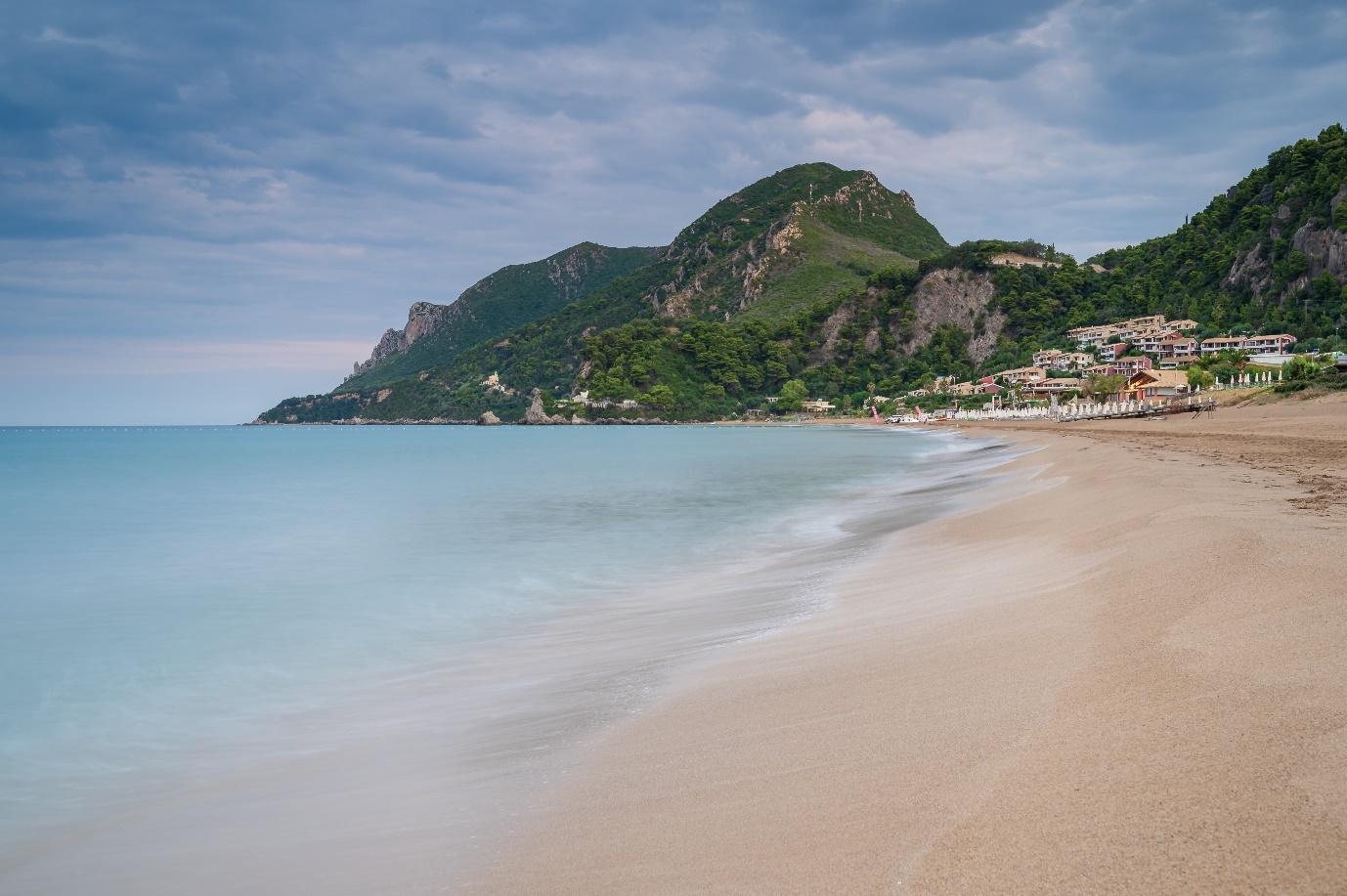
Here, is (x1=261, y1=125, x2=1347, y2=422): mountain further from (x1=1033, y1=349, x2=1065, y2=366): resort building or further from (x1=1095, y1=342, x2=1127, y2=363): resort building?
(x1=1095, y1=342, x2=1127, y2=363): resort building

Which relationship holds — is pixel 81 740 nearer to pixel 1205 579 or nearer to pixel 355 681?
pixel 355 681

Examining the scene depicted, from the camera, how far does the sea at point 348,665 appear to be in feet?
12.4

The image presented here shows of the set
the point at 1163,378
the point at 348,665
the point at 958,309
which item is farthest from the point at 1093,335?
the point at 348,665

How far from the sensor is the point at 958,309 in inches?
5453

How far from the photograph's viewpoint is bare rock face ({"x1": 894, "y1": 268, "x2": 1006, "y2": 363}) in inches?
5241

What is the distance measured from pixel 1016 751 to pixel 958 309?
14600 cm

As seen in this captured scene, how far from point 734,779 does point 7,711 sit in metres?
6.33

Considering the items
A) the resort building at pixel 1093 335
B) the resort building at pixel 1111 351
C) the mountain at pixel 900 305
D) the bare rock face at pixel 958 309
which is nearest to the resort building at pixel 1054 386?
the resort building at pixel 1111 351

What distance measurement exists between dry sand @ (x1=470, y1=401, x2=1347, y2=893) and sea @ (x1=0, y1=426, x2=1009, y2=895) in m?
0.70

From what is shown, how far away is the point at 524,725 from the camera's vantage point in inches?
201

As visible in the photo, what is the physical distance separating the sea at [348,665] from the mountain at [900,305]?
8493cm

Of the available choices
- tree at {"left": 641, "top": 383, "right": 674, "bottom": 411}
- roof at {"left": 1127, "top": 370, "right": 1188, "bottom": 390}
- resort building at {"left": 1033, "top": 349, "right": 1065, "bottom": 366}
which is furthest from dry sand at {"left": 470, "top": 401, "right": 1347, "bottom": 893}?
tree at {"left": 641, "top": 383, "right": 674, "bottom": 411}

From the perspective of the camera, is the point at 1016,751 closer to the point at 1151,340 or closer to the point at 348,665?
the point at 348,665

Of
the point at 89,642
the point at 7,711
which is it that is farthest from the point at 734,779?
the point at 89,642
